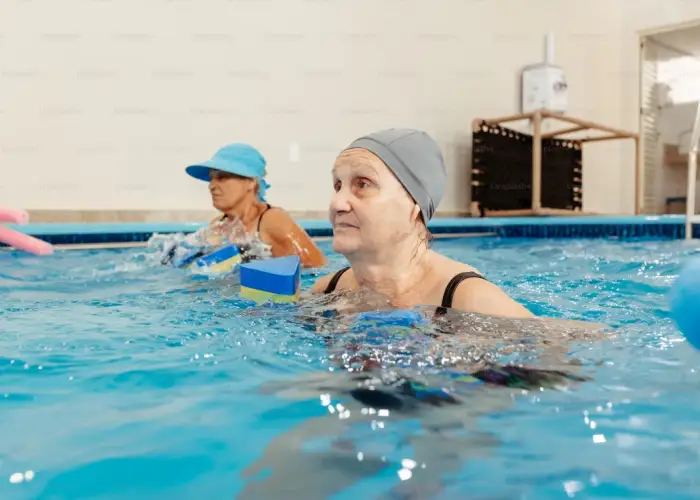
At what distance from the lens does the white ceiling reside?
40.1 feet

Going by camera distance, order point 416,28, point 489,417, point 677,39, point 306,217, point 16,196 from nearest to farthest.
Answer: point 489,417
point 16,196
point 306,217
point 416,28
point 677,39

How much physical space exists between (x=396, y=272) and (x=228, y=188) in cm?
224

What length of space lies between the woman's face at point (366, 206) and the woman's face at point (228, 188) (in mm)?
2184

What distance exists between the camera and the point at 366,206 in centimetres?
209

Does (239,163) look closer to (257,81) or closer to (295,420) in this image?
(295,420)

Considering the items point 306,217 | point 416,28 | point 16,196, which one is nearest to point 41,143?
point 16,196

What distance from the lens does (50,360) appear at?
6.49 feet

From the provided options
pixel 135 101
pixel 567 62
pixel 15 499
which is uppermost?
pixel 567 62

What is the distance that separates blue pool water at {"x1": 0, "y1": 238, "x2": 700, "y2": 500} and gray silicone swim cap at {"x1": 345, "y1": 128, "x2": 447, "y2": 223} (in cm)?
45

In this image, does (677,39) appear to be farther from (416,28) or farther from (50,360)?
(50,360)

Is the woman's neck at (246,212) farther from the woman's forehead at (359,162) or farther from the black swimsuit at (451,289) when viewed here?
the black swimsuit at (451,289)

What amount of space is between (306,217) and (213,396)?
24.8ft

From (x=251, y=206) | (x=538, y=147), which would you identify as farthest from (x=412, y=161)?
(x=538, y=147)

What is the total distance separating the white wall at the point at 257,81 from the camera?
8.08 metres
